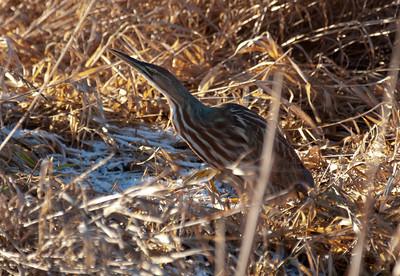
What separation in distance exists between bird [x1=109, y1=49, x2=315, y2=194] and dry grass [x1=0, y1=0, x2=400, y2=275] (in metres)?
0.08

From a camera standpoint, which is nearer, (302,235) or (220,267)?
(220,267)

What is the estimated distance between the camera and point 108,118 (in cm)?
330

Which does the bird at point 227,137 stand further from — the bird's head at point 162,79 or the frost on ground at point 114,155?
the frost on ground at point 114,155

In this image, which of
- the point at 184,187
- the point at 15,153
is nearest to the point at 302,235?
the point at 184,187

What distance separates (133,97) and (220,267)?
1.34 metres

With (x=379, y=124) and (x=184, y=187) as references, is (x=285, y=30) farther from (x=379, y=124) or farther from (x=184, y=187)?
(x=184, y=187)

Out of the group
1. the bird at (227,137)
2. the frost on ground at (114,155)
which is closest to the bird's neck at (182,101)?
the bird at (227,137)

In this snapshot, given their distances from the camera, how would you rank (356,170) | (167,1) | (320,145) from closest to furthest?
(356,170), (320,145), (167,1)

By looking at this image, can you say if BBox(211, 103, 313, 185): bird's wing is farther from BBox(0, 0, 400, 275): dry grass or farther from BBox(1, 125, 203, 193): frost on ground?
BBox(1, 125, 203, 193): frost on ground

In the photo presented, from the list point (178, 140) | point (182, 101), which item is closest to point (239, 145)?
point (182, 101)

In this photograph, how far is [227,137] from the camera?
276cm

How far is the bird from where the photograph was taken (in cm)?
273

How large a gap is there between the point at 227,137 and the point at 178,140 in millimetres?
490

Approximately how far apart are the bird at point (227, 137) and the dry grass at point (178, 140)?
0.08 meters
